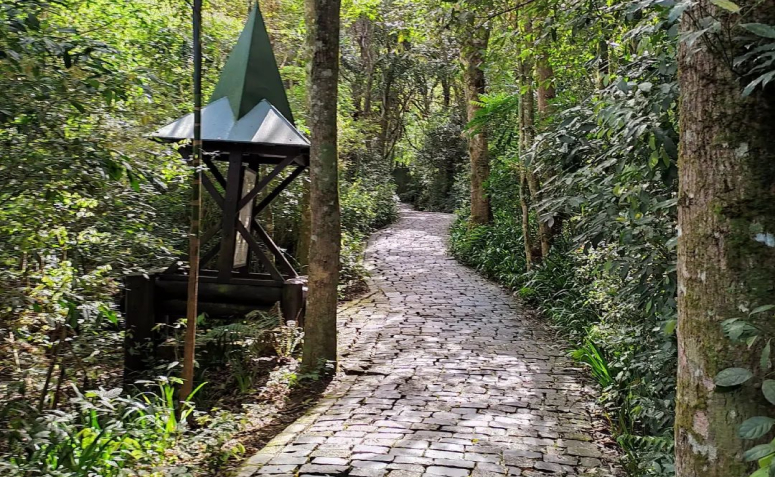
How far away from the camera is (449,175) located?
27797 millimetres

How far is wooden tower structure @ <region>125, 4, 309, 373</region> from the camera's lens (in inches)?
265

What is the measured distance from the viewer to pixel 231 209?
6.91 metres

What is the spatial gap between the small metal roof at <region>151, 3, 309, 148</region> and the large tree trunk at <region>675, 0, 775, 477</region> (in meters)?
4.80

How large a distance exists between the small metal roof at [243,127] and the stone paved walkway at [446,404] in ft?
8.89

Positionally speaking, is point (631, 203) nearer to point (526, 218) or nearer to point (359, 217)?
point (526, 218)

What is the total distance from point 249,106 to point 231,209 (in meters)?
1.25

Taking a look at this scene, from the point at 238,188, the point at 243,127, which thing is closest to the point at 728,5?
the point at 243,127

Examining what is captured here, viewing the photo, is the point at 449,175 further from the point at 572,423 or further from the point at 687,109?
the point at 687,109

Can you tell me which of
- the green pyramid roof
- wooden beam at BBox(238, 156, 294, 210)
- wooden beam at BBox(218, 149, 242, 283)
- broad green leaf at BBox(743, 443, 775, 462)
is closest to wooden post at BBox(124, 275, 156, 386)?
wooden beam at BBox(218, 149, 242, 283)

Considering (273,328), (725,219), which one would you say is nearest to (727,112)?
(725,219)

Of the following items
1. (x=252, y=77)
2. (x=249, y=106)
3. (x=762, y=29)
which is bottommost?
(x=762, y=29)

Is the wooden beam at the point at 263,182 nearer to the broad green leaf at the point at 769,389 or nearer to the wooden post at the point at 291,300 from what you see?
the wooden post at the point at 291,300

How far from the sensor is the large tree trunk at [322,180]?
6.16 metres

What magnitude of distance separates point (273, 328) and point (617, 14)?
181 inches
